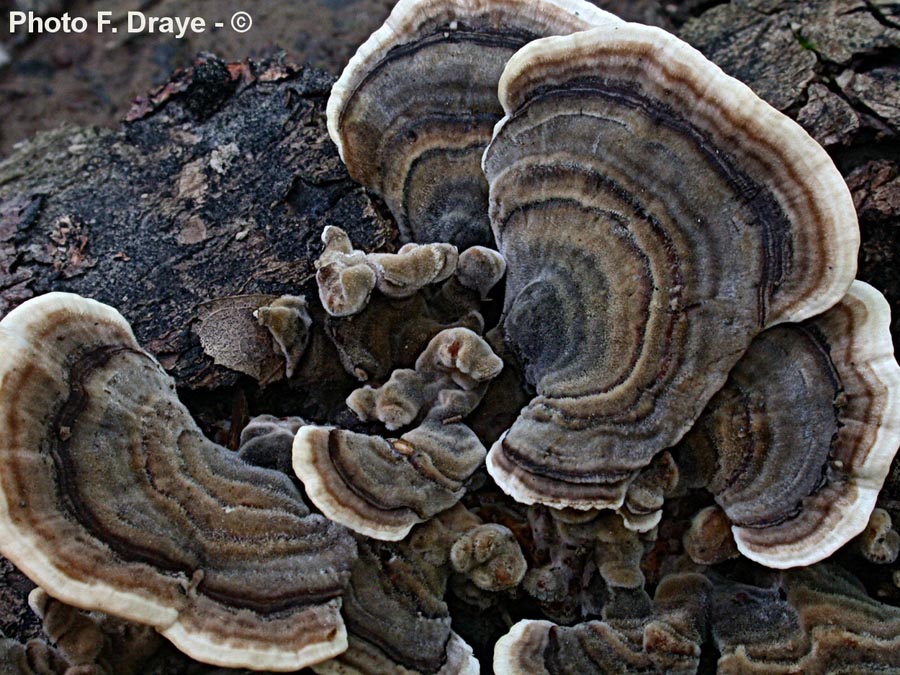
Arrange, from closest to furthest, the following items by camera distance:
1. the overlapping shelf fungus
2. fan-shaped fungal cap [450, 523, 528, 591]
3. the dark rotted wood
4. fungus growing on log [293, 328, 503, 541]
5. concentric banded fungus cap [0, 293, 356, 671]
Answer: concentric banded fungus cap [0, 293, 356, 671], the overlapping shelf fungus, fungus growing on log [293, 328, 503, 541], fan-shaped fungal cap [450, 523, 528, 591], the dark rotted wood

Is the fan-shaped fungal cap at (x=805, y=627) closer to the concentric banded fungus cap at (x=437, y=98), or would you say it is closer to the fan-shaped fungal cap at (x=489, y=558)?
the fan-shaped fungal cap at (x=489, y=558)

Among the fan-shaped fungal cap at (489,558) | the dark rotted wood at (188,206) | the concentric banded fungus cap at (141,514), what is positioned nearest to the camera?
the concentric banded fungus cap at (141,514)

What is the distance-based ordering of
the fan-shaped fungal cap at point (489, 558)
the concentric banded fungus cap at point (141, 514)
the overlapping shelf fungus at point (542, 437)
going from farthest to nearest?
the fan-shaped fungal cap at point (489, 558), the overlapping shelf fungus at point (542, 437), the concentric banded fungus cap at point (141, 514)

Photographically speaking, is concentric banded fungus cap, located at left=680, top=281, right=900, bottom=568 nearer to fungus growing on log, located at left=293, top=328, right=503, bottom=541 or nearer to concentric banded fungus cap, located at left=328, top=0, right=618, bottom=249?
fungus growing on log, located at left=293, top=328, right=503, bottom=541

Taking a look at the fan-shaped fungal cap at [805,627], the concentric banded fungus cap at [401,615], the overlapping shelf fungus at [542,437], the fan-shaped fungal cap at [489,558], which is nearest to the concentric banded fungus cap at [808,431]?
the overlapping shelf fungus at [542,437]

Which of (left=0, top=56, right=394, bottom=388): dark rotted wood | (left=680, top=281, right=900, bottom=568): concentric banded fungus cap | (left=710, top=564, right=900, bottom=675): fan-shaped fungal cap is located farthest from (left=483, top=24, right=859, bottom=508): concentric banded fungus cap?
(left=0, top=56, right=394, bottom=388): dark rotted wood

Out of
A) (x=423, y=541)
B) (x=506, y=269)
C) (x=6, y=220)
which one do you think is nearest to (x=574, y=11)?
(x=506, y=269)

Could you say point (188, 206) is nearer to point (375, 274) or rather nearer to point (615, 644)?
point (375, 274)

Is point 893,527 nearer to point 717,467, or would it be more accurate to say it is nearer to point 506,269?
point 717,467
